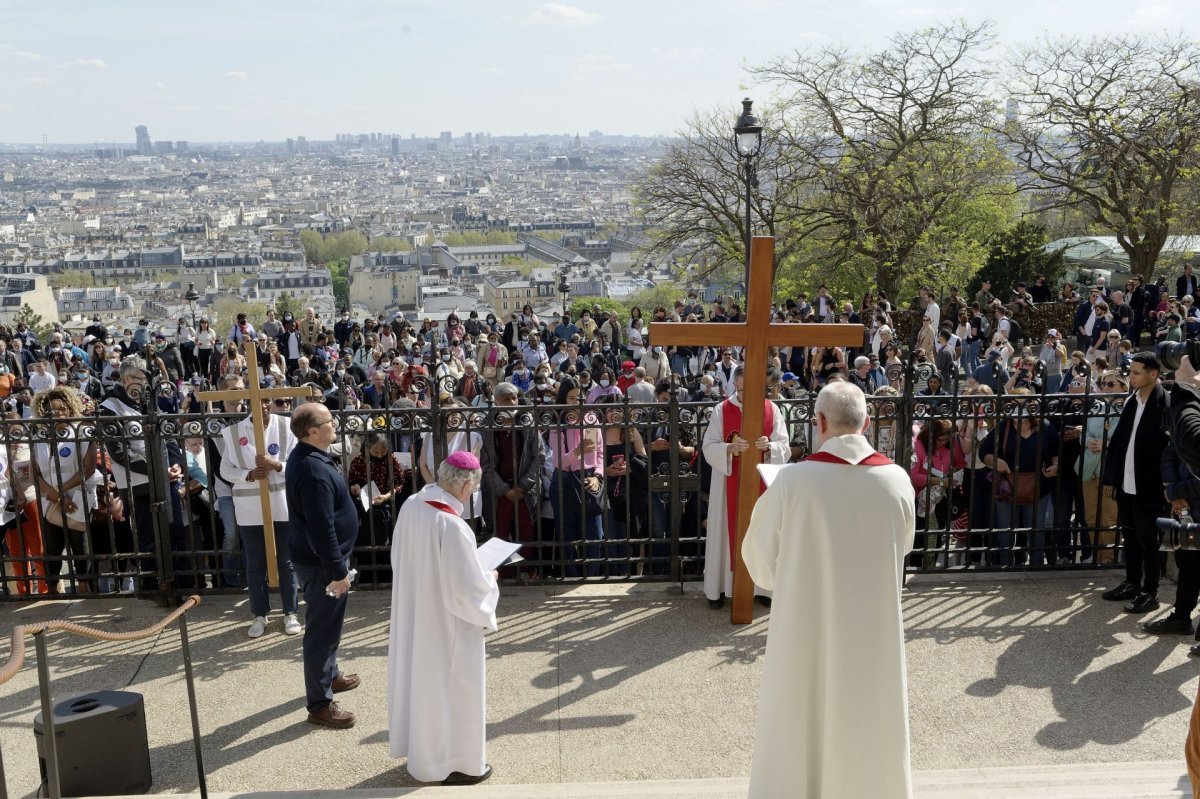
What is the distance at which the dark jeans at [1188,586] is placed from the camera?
577 cm

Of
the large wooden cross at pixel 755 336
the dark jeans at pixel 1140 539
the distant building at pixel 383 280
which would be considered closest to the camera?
the large wooden cross at pixel 755 336

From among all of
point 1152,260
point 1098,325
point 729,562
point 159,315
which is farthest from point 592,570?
point 159,315

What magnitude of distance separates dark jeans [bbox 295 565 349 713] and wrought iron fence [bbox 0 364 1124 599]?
4.40ft

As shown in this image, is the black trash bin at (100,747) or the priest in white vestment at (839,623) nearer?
the priest in white vestment at (839,623)

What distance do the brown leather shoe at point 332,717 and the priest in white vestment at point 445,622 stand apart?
1.92 ft

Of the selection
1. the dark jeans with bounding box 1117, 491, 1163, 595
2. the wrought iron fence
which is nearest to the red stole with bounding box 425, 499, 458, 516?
the wrought iron fence

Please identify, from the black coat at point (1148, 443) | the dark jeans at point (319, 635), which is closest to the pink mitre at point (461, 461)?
the dark jeans at point (319, 635)

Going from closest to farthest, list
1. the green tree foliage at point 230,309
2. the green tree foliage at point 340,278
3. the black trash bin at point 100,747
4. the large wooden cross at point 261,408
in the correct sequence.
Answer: the black trash bin at point 100,747, the large wooden cross at point 261,408, the green tree foliage at point 230,309, the green tree foliage at point 340,278

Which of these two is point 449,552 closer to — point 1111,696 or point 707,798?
point 707,798

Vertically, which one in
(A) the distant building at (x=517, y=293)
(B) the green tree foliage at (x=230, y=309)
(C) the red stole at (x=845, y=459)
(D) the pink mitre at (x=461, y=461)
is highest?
(C) the red stole at (x=845, y=459)

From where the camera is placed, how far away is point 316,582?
5.03m

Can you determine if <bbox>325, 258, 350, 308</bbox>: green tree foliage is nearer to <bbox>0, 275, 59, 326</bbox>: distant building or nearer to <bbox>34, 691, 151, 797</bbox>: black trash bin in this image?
<bbox>0, 275, 59, 326</bbox>: distant building

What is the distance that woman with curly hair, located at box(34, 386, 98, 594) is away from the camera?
20.5 feet

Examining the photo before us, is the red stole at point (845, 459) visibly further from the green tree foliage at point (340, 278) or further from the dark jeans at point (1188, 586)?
the green tree foliage at point (340, 278)
